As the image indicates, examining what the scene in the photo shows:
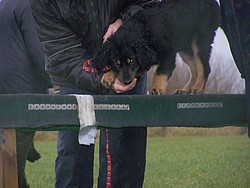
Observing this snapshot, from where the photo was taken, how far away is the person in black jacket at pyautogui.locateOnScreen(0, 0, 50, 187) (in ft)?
15.7

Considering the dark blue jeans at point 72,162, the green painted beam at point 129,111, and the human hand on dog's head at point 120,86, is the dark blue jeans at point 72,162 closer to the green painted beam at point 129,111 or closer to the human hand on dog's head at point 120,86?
the human hand on dog's head at point 120,86

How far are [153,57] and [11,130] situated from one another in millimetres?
928

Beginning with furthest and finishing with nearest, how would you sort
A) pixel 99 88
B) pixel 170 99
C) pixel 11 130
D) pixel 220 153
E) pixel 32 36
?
1. pixel 220 153
2. pixel 32 36
3. pixel 99 88
4. pixel 170 99
5. pixel 11 130

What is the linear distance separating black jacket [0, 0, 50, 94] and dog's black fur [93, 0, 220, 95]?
1631 millimetres

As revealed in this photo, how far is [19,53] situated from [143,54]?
6.30 ft

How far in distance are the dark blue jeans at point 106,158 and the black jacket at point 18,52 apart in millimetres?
1492

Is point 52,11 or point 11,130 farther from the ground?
point 52,11

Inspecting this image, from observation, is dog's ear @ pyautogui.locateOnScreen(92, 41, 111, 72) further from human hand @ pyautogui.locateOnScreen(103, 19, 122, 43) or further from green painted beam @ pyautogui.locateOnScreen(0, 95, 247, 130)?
green painted beam @ pyautogui.locateOnScreen(0, 95, 247, 130)

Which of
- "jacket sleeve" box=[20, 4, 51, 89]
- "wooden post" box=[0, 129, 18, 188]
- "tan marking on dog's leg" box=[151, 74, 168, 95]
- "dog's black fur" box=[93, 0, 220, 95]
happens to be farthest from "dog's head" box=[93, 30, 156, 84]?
"jacket sleeve" box=[20, 4, 51, 89]

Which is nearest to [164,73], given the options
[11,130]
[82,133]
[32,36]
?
[82,133]

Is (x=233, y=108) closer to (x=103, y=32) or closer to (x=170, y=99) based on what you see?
(x=170, y=99)

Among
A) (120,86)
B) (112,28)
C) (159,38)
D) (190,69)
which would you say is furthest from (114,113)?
(190,69)

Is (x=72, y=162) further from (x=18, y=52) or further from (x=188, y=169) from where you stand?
(x=188, y=169)

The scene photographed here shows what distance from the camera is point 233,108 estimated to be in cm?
284
